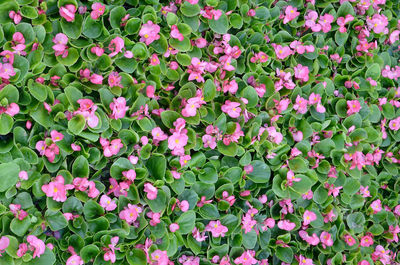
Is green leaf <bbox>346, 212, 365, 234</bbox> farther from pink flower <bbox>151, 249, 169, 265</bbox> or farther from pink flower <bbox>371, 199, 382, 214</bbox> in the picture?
pink flower <bbox>151, 249, 169, 265</bbox>

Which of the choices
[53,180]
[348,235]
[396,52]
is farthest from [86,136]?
[396,52]

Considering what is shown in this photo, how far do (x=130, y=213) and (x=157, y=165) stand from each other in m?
0.19

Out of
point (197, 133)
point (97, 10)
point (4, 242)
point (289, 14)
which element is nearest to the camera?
point (4, 242)

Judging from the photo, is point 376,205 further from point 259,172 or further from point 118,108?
point 118,108

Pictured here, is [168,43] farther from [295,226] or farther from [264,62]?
[295,226]

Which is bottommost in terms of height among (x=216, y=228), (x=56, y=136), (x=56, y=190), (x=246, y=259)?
(x=246, y=259)

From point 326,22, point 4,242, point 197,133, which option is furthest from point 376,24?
point 4,242

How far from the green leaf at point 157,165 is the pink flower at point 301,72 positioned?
28.5 inches

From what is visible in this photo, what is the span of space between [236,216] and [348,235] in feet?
1.83

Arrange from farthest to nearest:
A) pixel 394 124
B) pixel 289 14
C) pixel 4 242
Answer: pixel 394 124, pixel 289 14, pixel 4 242

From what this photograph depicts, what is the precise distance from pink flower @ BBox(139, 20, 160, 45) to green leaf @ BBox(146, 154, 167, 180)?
16.6 inches

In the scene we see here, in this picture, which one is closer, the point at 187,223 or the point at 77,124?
the point at 77,124

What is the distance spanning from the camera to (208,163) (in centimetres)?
153

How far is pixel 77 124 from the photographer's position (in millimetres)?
1310
